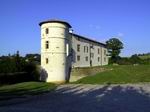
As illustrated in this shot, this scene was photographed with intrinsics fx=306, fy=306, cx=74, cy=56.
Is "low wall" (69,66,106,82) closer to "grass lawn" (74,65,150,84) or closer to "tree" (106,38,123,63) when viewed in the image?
"grass lawn" (74,65,150,84)

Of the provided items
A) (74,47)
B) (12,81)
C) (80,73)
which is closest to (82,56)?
(74,47)

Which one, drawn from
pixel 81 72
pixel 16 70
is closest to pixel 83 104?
pixel 16 70

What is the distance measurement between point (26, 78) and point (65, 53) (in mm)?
9336

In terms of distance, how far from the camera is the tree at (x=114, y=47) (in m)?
88.9

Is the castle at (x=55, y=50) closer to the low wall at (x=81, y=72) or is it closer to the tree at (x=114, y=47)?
the low wall at (x=81, y=72)

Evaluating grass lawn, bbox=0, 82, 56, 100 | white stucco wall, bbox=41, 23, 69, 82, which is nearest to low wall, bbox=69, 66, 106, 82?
white stucco wall, bbox=41, 23, 69, 82

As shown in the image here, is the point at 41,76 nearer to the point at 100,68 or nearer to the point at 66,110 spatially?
the point at 100,68

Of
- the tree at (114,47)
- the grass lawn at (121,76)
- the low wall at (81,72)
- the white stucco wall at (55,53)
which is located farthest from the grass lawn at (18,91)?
the tree at (114,47)

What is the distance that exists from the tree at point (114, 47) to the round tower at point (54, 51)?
3324 centimetres

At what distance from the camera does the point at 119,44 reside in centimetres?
8975

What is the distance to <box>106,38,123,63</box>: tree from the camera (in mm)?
88875

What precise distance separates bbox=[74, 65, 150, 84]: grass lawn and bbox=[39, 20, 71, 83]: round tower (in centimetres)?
490

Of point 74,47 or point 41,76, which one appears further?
point 74,47

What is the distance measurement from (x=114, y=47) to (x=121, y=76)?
121 ft
